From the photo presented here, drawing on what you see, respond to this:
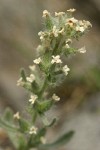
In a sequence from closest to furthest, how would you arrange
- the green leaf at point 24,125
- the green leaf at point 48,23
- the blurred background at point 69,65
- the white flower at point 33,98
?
the green leaf at point 48,23, the white flower at point 33,98, the green leaf at point 24,125, the blurred background at point 69,65

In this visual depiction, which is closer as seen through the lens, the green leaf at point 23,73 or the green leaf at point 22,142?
the green leaf at point 23,73

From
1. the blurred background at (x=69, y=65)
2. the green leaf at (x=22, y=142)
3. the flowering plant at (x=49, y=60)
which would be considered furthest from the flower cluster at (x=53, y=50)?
the blurred background at (x=69, y=65)

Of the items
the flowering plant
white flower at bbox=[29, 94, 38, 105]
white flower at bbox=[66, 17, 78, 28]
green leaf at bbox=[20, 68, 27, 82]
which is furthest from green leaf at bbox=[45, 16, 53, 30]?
white flower at bbox=[29, 94, 38, 105]

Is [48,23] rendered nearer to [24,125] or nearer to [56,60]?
[56,60]

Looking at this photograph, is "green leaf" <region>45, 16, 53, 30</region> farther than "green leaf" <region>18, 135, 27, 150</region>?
No

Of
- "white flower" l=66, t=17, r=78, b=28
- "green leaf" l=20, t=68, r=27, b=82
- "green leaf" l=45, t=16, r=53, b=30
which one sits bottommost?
"white flower" l=66, t=17, r=78, b=28

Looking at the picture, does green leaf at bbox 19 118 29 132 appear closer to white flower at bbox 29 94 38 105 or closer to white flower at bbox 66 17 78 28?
white flower at bbox 29 94 38 105

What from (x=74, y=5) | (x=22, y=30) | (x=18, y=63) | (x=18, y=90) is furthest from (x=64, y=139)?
(x=74, y=5)

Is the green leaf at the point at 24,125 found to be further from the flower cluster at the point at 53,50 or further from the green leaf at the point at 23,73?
the green leaf at the point at 23,73

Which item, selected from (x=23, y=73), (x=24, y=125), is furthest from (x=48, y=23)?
(x=24, y=125)
